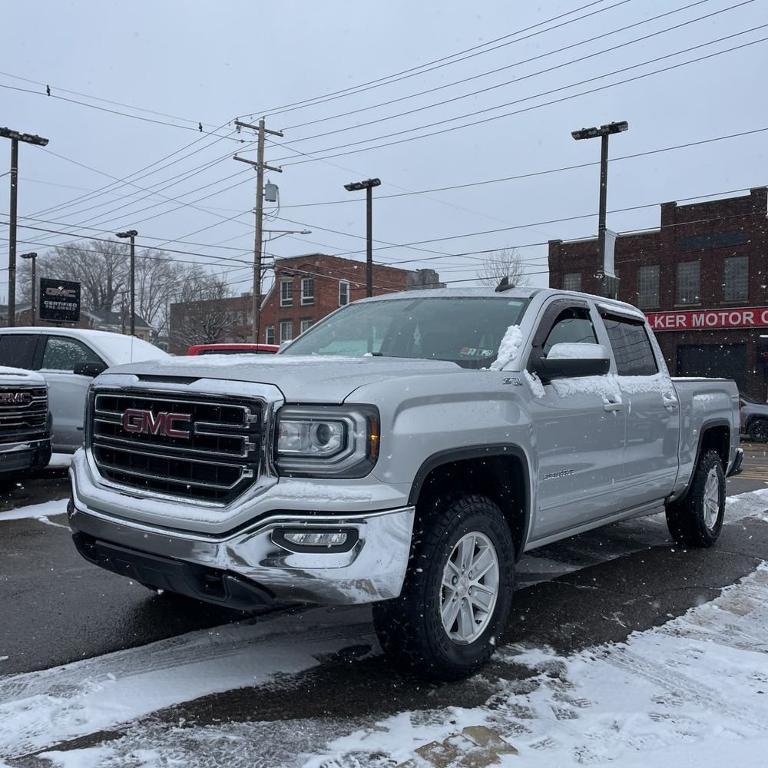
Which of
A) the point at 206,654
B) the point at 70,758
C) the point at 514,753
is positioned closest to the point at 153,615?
the point at 206,654

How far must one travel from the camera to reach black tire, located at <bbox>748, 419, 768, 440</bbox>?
65.3ft

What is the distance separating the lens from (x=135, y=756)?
2.70m

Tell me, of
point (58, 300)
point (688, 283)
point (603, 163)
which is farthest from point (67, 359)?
point (688, 283)

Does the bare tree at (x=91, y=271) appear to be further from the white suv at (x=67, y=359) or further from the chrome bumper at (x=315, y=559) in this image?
the chrome bumper at (x=315, y=559)

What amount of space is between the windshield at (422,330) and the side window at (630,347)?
1.04m

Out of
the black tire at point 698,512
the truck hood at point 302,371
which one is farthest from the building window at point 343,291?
the truck hood at point 302,371

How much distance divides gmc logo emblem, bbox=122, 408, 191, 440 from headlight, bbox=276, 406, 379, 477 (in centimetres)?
50

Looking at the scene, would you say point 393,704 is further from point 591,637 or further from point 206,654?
point 591,637

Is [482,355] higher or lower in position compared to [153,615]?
higher

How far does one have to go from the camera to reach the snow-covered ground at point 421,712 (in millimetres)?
2762

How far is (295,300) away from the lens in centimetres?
5056

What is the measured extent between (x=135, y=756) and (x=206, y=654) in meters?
1.02

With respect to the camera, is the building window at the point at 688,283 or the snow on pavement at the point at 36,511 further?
the building window at the point at 688,283

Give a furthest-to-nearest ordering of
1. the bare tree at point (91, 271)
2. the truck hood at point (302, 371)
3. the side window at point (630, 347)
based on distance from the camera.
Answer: the bare tree at point (91, 271) < the side window at point (630, 347) < the truck hood at point (302, 371)
